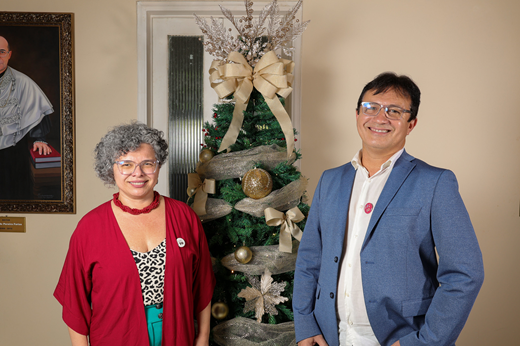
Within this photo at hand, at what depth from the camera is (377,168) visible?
1.25 meters

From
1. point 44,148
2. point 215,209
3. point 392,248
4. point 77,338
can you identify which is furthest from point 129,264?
point 44,148

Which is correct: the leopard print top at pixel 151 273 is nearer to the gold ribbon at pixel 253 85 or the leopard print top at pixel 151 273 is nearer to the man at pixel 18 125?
the gold ribbon at pixel 253 85

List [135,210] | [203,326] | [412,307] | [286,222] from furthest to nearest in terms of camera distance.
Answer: [286,222] < [203,326] < [135,210] < [412,307]

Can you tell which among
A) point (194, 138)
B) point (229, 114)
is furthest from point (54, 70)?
point (229, 114)

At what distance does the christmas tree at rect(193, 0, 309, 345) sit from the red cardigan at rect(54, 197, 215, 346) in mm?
292

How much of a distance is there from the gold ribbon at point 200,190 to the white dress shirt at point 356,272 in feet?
2.25

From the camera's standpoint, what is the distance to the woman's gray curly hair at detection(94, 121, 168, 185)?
4.39ft

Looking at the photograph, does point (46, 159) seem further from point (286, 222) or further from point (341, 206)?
point (341, 206)

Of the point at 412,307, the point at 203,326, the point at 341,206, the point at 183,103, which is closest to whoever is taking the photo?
the point at 412,307

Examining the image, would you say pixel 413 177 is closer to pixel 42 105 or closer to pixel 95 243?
pixel 95 243

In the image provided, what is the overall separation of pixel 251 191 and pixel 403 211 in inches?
26.4

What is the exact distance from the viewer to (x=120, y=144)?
1334 mm

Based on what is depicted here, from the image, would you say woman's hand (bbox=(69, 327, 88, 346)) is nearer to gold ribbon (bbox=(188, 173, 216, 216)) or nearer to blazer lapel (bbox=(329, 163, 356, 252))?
gold ribbon (bbox=(188, 173, 216, 216))

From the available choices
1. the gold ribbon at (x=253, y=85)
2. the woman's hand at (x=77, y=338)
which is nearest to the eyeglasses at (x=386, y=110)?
the gold ribbon at (x=253, y=85)
